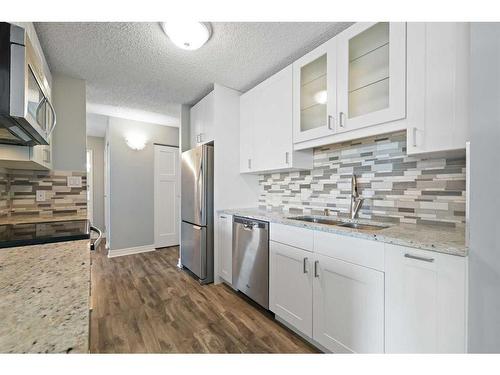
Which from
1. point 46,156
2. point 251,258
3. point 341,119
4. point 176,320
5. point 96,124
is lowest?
point 176,320

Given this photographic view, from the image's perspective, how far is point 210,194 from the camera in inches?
103

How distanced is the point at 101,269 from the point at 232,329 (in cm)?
230

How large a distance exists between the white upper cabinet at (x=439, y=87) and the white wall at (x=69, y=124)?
9.94ft

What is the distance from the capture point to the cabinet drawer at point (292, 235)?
1534 mm

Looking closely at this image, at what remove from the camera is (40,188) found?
7.91 ft

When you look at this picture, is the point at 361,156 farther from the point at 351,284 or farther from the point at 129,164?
the point at 129,164

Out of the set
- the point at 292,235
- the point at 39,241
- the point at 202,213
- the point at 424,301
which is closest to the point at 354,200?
the point at 292,235

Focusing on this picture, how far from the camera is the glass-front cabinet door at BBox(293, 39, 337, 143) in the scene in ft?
5.60

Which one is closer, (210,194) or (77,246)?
(77,246)

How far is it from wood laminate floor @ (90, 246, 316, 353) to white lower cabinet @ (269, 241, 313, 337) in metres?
0.15

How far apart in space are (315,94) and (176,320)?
7.30 ft

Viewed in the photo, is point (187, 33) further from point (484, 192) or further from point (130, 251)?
point (130, 251)

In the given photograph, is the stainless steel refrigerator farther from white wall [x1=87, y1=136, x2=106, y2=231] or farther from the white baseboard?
white wall [x1=87, y1=136, x2=106, y2=231]

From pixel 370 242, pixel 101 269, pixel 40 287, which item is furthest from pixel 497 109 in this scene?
pixel 101 269
